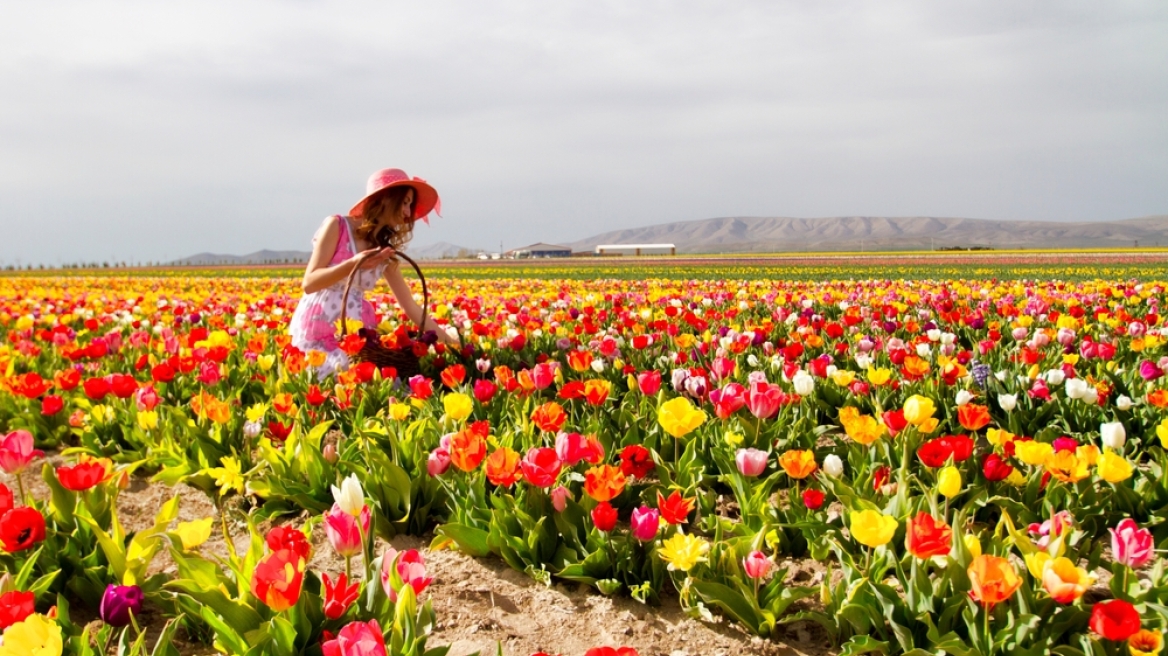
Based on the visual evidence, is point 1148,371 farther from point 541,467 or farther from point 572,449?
point 541,467

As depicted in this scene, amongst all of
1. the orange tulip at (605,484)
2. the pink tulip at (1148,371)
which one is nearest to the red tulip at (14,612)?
the orange tulip at (605,484)

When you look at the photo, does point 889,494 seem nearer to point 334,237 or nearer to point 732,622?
point 732,622

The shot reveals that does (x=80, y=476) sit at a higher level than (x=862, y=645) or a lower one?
higher

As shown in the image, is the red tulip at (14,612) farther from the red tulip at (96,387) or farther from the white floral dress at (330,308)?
the white floral dress at (330,308)

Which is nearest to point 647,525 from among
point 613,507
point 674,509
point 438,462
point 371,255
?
point 674,509

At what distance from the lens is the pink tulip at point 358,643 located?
1.35m

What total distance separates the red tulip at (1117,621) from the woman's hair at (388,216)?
14.6ft

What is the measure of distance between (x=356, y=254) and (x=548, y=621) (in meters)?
3.53

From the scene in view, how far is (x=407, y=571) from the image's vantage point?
5.62 ft

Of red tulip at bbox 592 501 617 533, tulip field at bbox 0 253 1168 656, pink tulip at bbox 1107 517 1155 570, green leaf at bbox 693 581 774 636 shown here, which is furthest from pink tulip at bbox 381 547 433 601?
pink tulip at bbox 1107 517 1155 570

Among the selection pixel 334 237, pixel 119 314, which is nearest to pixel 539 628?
pixel 334 237

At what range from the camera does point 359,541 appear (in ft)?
6.10

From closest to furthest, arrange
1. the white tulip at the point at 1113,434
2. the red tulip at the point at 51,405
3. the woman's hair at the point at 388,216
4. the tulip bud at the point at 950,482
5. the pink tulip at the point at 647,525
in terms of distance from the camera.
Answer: the tulip bud at the point at 950,482 < the pink tulip at the point at 647,525 < the white tulip at the point at 1113,434 < the red tulip at the point at 51,405 < the woman's hair at the point at 388,216

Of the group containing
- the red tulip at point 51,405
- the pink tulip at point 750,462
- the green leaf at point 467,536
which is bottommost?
the green leaf at point 467,536
